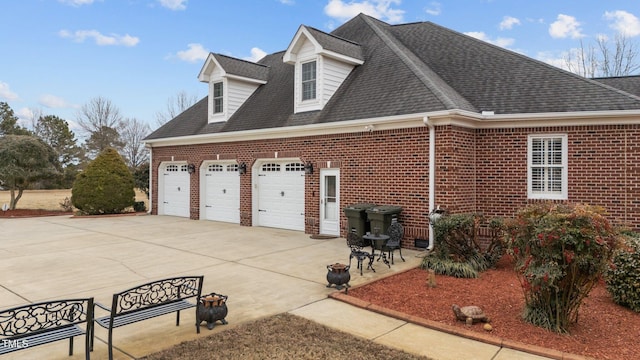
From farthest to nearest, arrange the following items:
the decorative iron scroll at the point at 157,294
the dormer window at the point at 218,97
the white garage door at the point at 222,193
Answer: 1. the dormer window at the point at 218,97
2. the white garage door at the point at 222,193
3. the decorative iron scroll at the point at 157,294

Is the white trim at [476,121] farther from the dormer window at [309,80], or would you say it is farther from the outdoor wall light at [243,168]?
the outdoor wall light at [243,168]

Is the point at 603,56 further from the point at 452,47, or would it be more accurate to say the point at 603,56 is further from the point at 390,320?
the point at 390,320

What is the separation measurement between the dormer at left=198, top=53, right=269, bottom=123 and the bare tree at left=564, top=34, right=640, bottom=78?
78.2ft

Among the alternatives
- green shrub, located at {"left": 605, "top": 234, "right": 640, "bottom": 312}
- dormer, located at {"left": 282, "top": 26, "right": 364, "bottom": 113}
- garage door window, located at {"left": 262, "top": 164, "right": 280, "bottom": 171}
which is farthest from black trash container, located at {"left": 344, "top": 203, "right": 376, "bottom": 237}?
green shrub, located at {"left": 605, "top": 234, "right": 640, "bottom": 312}

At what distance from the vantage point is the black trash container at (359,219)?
10.9 m

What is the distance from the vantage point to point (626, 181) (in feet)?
31.5

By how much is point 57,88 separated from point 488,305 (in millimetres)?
41876

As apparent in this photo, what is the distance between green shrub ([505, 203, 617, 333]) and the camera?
185 inches

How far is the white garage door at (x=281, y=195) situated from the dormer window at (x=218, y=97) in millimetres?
4071

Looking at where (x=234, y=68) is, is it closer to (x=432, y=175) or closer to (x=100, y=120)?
(x=432, y=175)

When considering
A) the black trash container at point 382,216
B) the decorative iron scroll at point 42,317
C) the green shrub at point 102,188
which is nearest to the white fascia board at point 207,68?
the green shrub at point 102,188

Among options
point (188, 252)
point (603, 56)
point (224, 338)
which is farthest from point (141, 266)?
point (603, 56)

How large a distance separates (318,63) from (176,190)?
9.50 m

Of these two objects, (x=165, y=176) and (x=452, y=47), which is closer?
(x=452, y=47)
